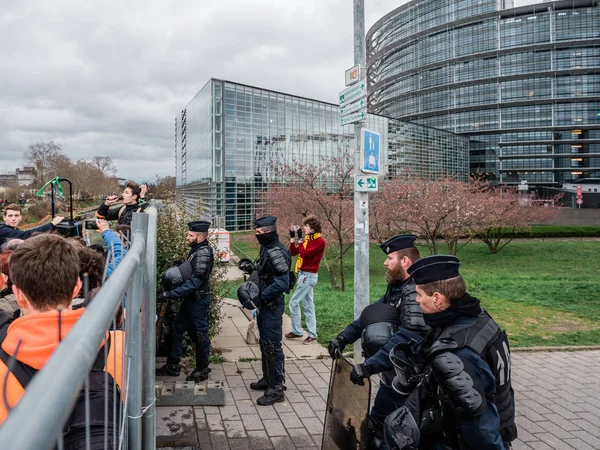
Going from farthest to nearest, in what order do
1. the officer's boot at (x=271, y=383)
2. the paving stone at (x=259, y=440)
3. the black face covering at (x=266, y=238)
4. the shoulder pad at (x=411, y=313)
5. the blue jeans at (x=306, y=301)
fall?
the blue jeans at (x=306, y=301) < the black face covering at (x=266, y=238) < the officer's boot at (x=271, y=383) < the paving stone at (x=259, y=440) < the shoulder pad at (x=411, y=313)

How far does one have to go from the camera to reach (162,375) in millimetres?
5613

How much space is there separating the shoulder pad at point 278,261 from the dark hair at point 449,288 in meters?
2.47

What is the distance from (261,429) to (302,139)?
49950 millimetres

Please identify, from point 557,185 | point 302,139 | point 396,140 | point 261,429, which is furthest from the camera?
point 557,185

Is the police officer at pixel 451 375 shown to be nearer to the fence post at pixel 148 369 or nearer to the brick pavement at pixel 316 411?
the fence post at pixel 148 369

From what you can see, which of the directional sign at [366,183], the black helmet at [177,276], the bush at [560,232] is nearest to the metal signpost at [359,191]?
the directional sign at [366,183]

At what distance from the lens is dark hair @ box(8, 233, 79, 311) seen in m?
1.64

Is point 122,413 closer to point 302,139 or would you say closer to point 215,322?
point 215,322

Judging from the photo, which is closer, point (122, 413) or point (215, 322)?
point (122, 413)

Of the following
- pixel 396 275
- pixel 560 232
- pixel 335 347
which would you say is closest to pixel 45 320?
pixel 335 347

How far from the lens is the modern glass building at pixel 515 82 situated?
80438 mm

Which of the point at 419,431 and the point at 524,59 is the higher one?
the point at 524,59

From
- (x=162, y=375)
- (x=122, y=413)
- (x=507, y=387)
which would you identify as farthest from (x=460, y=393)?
(x=162, y=375)

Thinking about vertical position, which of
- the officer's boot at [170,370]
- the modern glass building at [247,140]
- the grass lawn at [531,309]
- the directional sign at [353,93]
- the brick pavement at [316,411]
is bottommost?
the grass lawn at [531,309]
